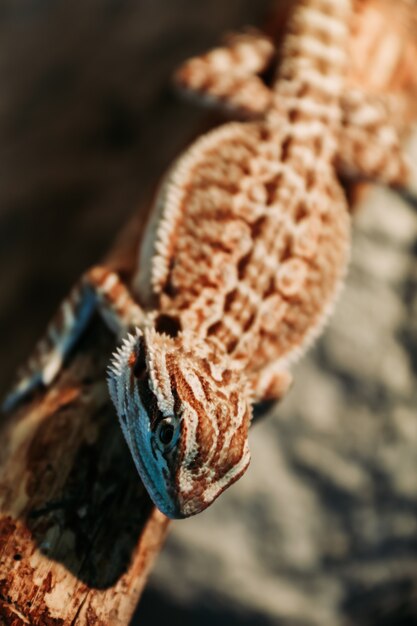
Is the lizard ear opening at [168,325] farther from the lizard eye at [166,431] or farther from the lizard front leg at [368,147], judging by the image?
the lizard front leg at [368,147]

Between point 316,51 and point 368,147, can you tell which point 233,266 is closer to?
point 368,147

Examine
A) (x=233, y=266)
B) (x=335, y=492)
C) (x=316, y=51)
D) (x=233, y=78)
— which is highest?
(x=233, y=78)

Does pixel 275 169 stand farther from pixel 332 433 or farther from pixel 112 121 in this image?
pixel 112 121

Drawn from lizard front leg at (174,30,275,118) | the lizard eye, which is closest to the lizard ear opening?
the lizard eye

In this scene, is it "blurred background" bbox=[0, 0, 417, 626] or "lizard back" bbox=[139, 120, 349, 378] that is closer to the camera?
"lizard back" bbox=[139, 120, 349, 378]

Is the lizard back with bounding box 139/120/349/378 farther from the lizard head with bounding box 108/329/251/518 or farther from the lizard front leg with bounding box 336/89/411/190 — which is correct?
the lizard head with bounding box 108/329/251/518

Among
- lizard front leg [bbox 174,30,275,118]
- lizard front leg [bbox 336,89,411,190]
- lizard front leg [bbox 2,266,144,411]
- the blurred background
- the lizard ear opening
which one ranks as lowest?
the blurred background

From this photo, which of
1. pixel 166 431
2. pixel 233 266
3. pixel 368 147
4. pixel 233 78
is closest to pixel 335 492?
pixel 233 266

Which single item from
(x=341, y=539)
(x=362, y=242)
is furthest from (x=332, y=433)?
(x=362, y=242)
